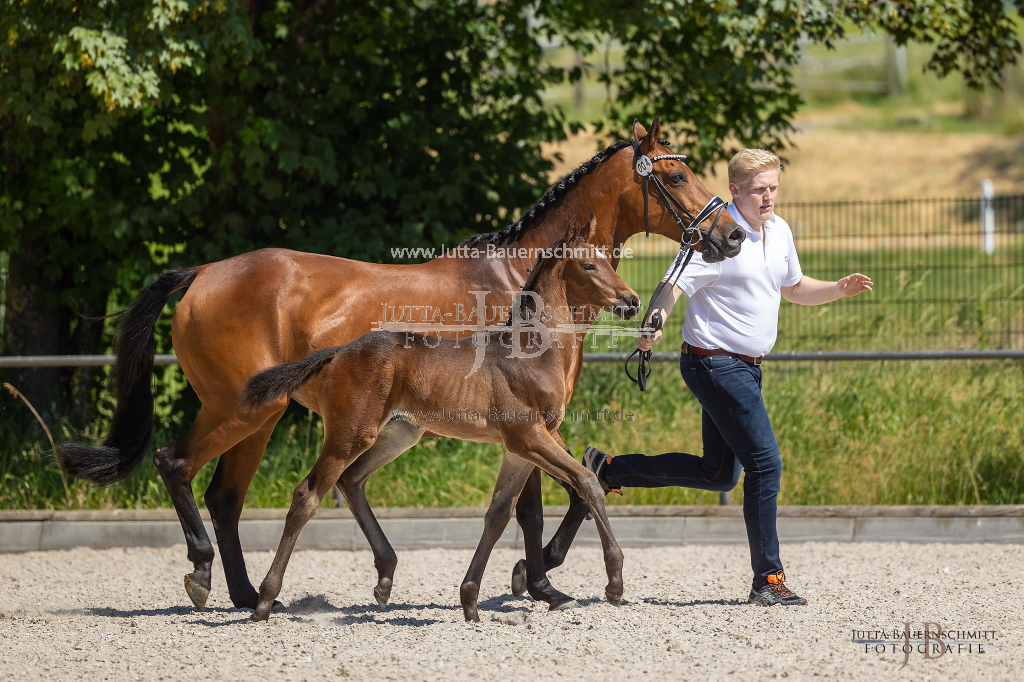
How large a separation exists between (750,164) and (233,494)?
3.12 metres

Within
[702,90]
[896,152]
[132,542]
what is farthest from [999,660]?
[896,152]

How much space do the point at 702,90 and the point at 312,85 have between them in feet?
10.6

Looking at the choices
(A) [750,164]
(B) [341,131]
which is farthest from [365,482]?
(B) [341,131]

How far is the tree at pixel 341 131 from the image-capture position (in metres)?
7.95

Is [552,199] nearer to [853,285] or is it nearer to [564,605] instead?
[853,285]

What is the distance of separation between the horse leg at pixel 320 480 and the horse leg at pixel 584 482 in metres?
0.73

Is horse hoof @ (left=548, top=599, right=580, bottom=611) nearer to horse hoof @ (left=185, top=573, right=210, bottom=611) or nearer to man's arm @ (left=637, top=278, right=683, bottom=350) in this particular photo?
man's arm @ (left=637, top=278, right=683, bottom=350)

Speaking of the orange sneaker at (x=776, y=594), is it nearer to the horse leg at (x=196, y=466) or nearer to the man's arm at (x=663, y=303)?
the man's arm at (x=663, y=303)

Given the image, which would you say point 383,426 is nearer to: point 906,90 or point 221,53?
point 221,53

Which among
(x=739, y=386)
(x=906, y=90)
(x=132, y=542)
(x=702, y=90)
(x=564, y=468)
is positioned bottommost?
(x=132, y=542)

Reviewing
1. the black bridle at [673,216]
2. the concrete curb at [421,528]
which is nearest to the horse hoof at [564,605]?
the black bridle at [673,216]

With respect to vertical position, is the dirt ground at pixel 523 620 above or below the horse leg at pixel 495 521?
below

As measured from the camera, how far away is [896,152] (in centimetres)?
2636

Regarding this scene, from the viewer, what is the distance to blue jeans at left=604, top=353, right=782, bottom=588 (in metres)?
4.68
